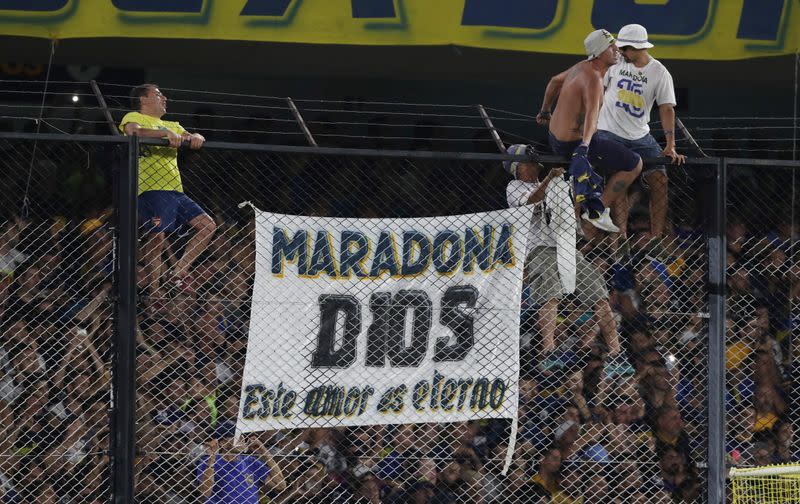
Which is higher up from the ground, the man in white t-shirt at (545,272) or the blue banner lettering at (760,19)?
the blue banner lettering at (760,19)

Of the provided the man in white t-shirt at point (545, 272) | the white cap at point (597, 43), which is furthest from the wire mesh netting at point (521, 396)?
the white cap at point (597, 43)

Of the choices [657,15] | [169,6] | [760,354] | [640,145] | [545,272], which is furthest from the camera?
[657,15]

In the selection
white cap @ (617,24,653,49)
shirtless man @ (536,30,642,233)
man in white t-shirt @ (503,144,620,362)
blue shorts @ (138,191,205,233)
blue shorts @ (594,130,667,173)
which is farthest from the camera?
white cap @ (617,24,653,49)

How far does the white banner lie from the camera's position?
21.2ft

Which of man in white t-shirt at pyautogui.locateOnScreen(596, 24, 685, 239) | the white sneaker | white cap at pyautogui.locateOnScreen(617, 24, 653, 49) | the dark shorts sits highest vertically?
white cap at pyautogui.locateOnScreen(617, 24, 653, 49)

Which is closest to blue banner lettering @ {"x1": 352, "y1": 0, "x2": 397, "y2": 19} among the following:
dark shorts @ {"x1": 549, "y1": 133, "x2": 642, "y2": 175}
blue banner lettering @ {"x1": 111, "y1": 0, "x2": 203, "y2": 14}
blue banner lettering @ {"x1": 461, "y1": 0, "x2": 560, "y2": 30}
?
blue banner lettering @ {"x1": 461, "y1": 0, "x2": 560, "y2": 30}

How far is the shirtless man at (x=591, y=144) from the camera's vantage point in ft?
21.6

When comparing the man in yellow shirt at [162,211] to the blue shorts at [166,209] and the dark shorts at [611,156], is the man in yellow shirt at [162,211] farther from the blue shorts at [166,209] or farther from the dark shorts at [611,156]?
the dark shorts at [611,156]

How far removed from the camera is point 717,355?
21.9 feet

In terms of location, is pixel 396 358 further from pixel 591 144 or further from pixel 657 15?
pixel 657 15

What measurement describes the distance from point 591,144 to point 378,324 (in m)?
1.61

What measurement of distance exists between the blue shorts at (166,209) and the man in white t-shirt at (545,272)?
1.94 metres

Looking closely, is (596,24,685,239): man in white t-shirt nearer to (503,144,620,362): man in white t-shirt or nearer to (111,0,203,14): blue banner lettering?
(503,144,620,362): man in white t-shirt

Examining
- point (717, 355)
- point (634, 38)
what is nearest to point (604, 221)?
point (717, 355)
